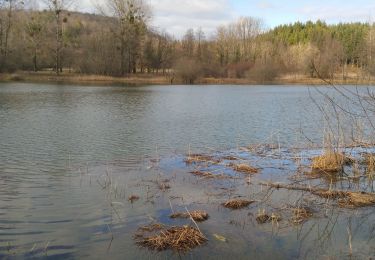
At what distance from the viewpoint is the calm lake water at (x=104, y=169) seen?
236 inches

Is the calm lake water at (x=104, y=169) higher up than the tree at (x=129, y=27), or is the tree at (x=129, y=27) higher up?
the tree at (x=129, y=27)

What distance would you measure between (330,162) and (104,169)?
5.53 meters

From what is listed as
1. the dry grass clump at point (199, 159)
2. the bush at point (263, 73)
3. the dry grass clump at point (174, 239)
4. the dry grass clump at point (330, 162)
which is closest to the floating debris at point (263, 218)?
the dry grass clump at point (174, 239)

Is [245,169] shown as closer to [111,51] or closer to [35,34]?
[111,51]

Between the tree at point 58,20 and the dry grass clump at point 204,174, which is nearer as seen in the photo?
the dry grass clump at point 204,174

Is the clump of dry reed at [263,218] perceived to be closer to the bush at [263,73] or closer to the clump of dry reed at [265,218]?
the clump of dry reed at [265,218]

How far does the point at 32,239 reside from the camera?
611cm

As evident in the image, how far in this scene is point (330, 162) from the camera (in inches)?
412

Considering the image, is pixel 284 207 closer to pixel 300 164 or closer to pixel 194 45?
pixel 300 164

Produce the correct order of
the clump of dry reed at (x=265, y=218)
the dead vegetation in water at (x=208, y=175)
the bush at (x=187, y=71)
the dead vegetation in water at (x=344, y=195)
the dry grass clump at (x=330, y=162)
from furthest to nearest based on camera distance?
the bush at (x=187, y=71), the dry grass clump at (x=330, y=162), the dead vegetation in water at (x=208, y=175), the dead vegetation in water at (x=344, y=195), the clump of dry reed at (x=265, y=218)

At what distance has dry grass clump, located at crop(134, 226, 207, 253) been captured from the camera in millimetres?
5867

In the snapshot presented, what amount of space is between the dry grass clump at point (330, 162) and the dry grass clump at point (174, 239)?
5215 mm


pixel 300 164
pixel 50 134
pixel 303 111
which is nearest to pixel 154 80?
pixel 303 111

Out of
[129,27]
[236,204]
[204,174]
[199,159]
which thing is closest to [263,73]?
[129,27]
